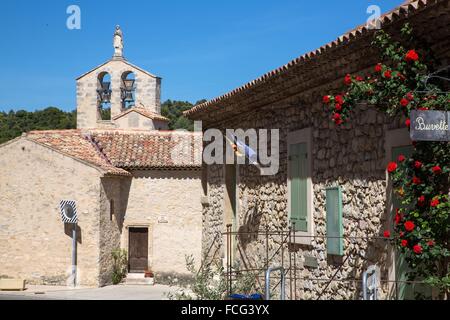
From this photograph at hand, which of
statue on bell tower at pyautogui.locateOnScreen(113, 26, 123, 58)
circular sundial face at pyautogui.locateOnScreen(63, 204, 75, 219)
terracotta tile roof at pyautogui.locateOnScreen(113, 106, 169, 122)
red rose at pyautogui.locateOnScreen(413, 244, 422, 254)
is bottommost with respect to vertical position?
red rose at pyautogui.locateOnScreen(413, 244, 422, 254)

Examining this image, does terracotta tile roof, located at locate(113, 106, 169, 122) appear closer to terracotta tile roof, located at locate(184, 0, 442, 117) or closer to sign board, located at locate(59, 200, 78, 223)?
sign board, located at locate(59, 200, 78, 223)

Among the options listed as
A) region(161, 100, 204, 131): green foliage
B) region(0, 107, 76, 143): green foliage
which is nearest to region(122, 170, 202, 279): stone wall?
region(161, 100, 204, 131): green foliage

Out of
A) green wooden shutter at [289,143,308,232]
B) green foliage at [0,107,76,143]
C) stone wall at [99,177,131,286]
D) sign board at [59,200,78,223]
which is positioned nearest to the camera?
green wooden shutter at [289,143,308,232]

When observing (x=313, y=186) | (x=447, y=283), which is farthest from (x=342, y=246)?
(x=447, y=283)

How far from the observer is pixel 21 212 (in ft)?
66.2

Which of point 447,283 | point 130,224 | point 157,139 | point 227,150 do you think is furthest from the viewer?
point 157,139

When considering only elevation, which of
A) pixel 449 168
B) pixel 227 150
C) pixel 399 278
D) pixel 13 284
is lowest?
pixel 13 284

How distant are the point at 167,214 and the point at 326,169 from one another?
1268 cm

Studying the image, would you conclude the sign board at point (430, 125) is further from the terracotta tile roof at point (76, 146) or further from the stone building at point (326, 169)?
the terracotta tile roof at point (76, 146)

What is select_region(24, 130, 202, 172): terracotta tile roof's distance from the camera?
2111cm

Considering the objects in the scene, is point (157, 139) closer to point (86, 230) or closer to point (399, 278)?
point (86, 230)

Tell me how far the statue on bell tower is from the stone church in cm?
517

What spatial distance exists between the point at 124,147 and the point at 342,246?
1473 cm

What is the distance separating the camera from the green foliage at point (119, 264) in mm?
20845
